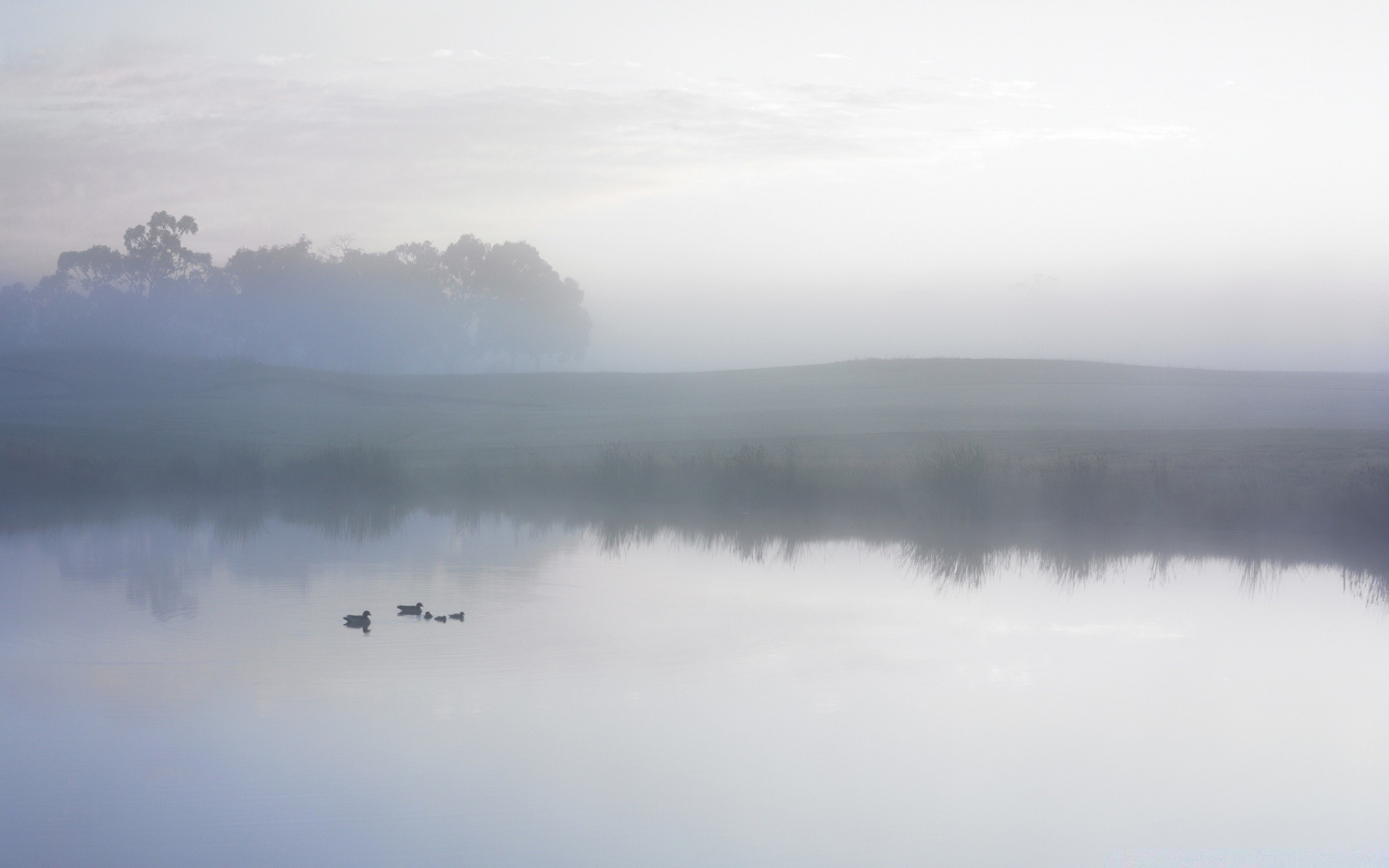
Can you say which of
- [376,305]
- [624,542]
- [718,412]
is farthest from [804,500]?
[376,305]

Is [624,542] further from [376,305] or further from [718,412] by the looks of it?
[376,305]

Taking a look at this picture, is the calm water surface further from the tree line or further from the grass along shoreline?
the tree line

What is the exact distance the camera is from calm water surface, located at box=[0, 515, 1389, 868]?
5293 mm

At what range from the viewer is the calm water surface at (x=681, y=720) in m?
5.29

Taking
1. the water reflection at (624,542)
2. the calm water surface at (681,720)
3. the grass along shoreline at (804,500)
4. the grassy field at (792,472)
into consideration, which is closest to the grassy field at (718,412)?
the grassy field at (792,472)

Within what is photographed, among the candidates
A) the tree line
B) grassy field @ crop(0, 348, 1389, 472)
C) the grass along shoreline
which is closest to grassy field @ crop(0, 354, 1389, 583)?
the grass along shoreline

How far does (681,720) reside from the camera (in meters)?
6.86

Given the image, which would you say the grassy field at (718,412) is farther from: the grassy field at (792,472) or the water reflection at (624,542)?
the water reflection at (624,542)

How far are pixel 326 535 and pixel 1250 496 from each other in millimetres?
11395

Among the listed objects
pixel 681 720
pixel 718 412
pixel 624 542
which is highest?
pixel 718 412

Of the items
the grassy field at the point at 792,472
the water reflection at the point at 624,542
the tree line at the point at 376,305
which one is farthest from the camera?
the tree line at the point at 376,305

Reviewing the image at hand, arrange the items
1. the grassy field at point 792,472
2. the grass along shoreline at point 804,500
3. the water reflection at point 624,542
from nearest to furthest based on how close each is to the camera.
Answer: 1. the water reflection at point 624,542
2. the grass along shoreline at point 804,500
3. the grassy field at point 792,472

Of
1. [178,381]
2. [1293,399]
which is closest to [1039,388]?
[1293,399]

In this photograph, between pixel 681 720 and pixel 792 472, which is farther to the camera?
pixel 792 472
